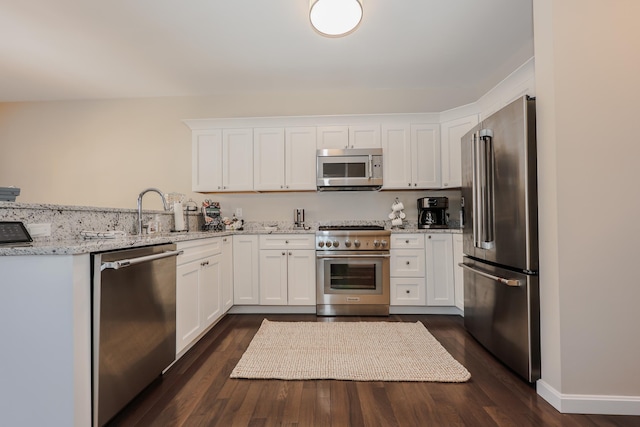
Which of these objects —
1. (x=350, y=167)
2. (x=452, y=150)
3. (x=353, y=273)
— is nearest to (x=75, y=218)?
(x=353, y=273)

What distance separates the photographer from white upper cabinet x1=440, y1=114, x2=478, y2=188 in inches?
129

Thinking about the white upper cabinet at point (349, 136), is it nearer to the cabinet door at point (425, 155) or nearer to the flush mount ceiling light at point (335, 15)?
the cabinet door at point (425, 155)

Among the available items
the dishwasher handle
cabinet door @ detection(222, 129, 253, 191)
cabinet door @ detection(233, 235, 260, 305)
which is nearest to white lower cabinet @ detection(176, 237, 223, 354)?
the dishwasher handle

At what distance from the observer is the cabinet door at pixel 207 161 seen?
3588mm

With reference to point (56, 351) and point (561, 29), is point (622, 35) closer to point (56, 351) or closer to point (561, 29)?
point (561, 29)

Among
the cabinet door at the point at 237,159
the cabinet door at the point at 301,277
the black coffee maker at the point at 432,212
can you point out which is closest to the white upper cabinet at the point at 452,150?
the black coffee maker at the point at 432,212

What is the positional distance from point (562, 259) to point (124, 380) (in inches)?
94.9

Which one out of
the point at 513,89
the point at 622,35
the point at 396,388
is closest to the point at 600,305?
the point at 396,388

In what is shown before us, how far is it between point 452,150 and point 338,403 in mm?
2868

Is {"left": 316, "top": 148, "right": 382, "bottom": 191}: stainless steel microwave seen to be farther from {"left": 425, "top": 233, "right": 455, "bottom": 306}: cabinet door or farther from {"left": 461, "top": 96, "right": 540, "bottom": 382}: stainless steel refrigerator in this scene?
{"left": 461, "top": 96, "right": 540, "bottom": 382}: stainless steel refrigerator

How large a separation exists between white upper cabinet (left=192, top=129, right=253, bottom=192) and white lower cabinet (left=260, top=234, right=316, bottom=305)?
88cm

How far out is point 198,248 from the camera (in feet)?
7.79

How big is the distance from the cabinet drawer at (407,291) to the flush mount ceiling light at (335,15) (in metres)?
2.45

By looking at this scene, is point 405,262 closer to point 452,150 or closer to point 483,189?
point 483,189
